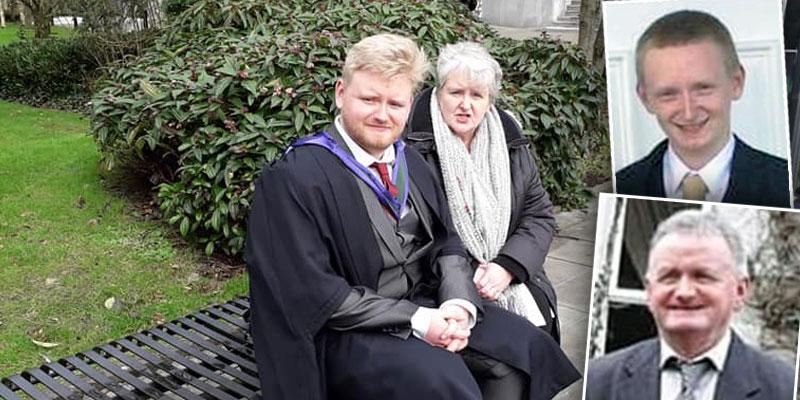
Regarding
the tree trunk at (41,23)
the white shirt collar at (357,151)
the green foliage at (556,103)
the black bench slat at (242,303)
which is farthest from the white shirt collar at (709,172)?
the tree trunk at (41,23)

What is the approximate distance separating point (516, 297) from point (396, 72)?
3.29 ft

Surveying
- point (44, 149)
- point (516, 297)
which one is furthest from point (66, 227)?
point (516, 297)

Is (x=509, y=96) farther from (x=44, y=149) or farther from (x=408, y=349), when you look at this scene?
(x=44, y=149)

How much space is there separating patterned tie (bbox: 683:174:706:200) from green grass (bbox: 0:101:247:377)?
2923 millimetres

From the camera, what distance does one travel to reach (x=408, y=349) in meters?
2.17

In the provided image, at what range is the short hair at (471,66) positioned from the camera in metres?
2.73

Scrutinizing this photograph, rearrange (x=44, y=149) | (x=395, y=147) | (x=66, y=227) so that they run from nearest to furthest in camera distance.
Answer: (x=395, y=147) → (x=66, y=227) → (x=44, y=149)

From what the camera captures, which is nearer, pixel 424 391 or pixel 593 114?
pixel 424 391

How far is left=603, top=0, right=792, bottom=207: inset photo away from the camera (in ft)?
5.19

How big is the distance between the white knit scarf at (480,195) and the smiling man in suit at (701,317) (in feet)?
3.85

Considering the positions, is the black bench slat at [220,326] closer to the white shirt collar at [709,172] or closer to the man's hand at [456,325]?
the man's hand at [456,325]

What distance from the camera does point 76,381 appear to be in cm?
252

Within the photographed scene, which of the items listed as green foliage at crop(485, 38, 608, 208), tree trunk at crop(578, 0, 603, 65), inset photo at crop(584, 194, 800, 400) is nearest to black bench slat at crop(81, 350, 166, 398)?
inset photo at crop(584, 194, 800, 400)

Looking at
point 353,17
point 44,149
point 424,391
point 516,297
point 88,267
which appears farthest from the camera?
point 44,149
